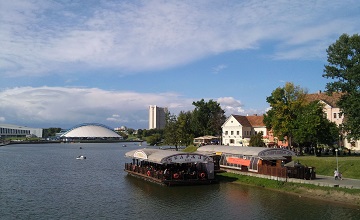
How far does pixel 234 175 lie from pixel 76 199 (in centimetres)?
2017

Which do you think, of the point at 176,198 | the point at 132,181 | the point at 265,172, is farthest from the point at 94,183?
the point at 265,172

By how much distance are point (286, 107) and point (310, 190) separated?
32.5 meters

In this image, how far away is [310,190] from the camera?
113 ft

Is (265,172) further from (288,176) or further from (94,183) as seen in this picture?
(94,183)

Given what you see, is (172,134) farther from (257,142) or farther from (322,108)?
(322,108)

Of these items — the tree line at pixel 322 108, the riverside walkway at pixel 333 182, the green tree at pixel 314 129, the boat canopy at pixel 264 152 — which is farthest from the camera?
the green tree at pixel 314 129

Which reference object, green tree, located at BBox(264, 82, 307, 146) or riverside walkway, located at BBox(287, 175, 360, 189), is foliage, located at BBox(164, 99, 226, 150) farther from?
riverside walkway, located at BBox(287, 175, 360, 189)

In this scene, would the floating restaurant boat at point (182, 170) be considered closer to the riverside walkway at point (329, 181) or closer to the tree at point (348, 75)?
the riverside walkway at point (329, 181)

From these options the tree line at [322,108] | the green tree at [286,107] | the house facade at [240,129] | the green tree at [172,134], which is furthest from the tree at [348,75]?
the green tree at [172,134]

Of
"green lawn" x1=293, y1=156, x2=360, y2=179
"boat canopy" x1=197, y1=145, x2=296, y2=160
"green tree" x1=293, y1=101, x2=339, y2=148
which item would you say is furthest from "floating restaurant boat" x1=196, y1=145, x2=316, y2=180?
"green tree" x1=293, y1=101, x2=339, y2=148

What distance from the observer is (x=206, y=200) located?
33719 millimetres

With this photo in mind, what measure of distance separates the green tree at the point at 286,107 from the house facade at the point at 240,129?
21.1 meters

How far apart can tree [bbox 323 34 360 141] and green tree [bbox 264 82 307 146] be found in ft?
33.2

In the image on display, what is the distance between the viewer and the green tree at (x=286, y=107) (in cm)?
6453
